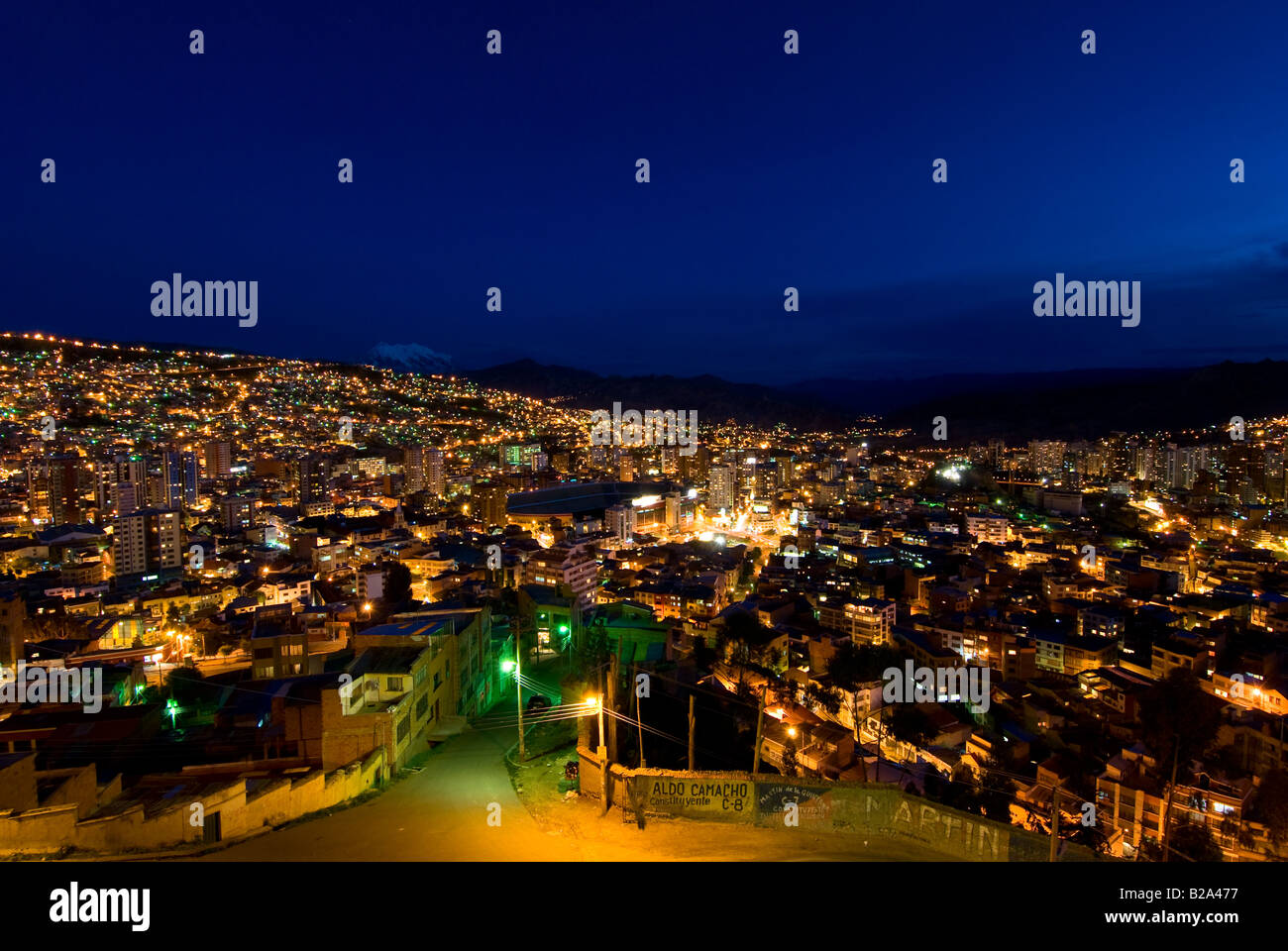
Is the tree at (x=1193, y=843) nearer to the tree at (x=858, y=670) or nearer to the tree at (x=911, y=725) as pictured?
the tree at (x=911, y=725)

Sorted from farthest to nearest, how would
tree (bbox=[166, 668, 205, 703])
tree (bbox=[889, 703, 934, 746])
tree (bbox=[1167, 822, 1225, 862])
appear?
1. tree (bbox=[889, 703, 934, 746])
2. tree (bbox=[166, 668, 205, 703])
3. tree (bbox=[1167, 822, 1225, 862])

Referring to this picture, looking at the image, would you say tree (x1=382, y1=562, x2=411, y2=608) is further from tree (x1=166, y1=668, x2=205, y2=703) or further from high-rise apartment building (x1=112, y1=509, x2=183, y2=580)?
high-rise apartment building (x1=112, y1=509, x2=183, y2=580)

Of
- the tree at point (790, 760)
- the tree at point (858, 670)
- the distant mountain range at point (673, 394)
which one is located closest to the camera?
the tree at point (790, 760)

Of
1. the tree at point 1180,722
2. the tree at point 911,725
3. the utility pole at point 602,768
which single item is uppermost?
the utility pole at point 602,768

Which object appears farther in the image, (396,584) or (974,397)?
(974,397)

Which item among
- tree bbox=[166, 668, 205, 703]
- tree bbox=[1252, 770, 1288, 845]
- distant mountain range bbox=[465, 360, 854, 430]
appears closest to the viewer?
tree bbox=[1252, 770, 1288, 845]

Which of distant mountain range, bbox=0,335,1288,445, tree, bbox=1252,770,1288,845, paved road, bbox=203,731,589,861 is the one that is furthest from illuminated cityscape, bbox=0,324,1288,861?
distant mountain range, bbox=0,335,1288,445

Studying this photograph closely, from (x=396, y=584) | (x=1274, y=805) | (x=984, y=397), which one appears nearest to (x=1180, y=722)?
(x=1274, y=805)

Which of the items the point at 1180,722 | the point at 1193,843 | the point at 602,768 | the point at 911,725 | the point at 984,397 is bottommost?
the point at 911,725
